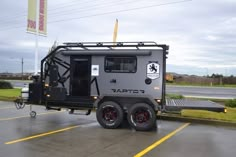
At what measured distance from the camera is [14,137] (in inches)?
328

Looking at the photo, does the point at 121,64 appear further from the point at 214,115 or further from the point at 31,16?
the point at 31,16

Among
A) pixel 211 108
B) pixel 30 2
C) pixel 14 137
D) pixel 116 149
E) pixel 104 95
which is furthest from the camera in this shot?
pixel 30 2

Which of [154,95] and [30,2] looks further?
[30,2]

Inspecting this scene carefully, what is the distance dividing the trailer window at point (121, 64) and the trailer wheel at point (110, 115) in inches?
42.7

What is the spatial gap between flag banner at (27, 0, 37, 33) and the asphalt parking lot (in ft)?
29.1

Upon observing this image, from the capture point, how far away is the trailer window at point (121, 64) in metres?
10.1

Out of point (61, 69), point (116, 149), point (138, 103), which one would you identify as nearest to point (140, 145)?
point (116, 149)

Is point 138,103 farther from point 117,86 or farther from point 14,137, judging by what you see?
point 14,137

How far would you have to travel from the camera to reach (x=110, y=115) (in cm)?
1025

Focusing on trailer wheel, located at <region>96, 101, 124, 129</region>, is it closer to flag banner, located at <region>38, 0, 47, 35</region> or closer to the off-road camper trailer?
the off-road camper trailer

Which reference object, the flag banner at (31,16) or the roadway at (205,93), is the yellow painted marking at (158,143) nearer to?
the flag banner at (31,16)

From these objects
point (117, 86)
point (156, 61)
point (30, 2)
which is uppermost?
point (30, 2)

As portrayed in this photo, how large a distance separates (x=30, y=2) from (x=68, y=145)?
13.5 meters

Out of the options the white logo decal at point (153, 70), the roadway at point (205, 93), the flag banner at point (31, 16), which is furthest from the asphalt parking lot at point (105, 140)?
the roadway at point (205, 93)
